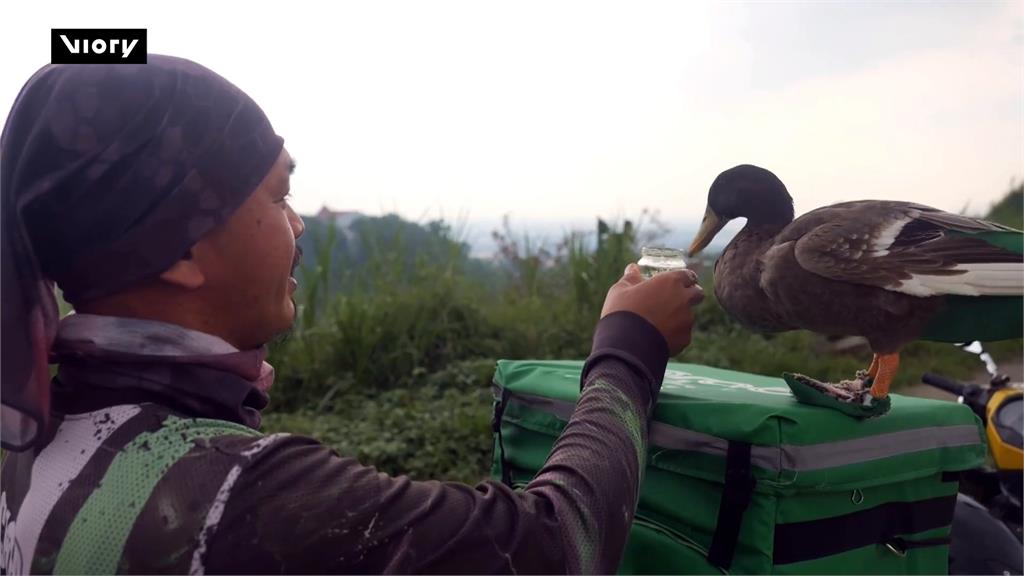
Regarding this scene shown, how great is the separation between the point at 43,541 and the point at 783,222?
1.26 m

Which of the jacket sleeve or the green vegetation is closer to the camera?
the jacket sleeve

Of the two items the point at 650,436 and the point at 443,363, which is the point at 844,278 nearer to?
the point at 650,436

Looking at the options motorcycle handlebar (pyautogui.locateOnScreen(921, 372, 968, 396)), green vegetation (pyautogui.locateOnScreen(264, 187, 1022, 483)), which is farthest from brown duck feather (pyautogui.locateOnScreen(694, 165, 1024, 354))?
green vegetation (pyautogui.locateOnScreen(264, 187, 1022, 483))

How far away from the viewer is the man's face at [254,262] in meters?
1.08

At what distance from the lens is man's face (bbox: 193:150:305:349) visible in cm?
108

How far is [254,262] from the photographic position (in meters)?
1.11

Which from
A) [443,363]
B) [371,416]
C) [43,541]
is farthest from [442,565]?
[443,363]

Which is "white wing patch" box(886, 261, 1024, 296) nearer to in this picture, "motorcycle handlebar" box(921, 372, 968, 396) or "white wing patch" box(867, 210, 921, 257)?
"white wing patch" box(867, 210, 921, 257)

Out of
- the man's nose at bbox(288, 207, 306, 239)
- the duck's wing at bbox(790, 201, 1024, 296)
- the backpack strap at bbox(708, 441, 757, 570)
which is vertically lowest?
the backpack strap at bbox(708, 441, 757, 570)

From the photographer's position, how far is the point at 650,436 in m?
1.48

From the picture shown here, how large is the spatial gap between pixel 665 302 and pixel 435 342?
3.61 metres

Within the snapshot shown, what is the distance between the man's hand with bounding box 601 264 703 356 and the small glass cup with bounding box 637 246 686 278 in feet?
0.20

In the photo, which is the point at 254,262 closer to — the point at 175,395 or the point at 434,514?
the point at 175,395

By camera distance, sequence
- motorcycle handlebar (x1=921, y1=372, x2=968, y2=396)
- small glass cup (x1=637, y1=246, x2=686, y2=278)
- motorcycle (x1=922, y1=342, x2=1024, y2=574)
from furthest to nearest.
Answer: motorcycle handlebar (x1=921, y1=372, x2=968, y2=396) < motorcycle (x1=922, y1=342, x2=1024, y2=574) < small glass cup (x1=637, y1=246, x2=686, y2=278)
